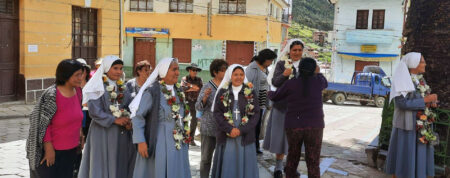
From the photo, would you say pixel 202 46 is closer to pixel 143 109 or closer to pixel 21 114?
pixel 21 114

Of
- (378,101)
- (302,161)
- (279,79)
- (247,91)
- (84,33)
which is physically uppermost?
(84,33)

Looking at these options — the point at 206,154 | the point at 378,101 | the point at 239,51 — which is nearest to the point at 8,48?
the point at 206,154

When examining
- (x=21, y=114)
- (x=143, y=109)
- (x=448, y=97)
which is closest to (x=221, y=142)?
(x=143, y=109)

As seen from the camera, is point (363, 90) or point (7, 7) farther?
point (363, 90)

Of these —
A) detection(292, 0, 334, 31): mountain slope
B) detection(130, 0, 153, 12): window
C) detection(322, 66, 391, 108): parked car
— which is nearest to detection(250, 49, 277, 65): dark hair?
detection(322, 66, 391, 108): parked car

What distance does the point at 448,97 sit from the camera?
548cm

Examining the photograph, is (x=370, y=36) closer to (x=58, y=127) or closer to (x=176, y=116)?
(x=176, y=116)

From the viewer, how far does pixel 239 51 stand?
1118 inches

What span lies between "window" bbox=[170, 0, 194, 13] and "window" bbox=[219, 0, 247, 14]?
2170 millimetres

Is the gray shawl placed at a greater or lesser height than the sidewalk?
Result: greater

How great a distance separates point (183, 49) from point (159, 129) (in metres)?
24.8

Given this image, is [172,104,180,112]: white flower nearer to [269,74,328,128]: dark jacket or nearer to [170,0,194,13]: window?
[269,74,328,128]: dark jacket

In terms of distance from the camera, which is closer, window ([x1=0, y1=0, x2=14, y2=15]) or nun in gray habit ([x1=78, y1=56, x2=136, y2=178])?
nun in gray habit ([x1=78, y1=56, x2=136, y2=178])

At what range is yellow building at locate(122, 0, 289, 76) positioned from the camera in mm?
27625
